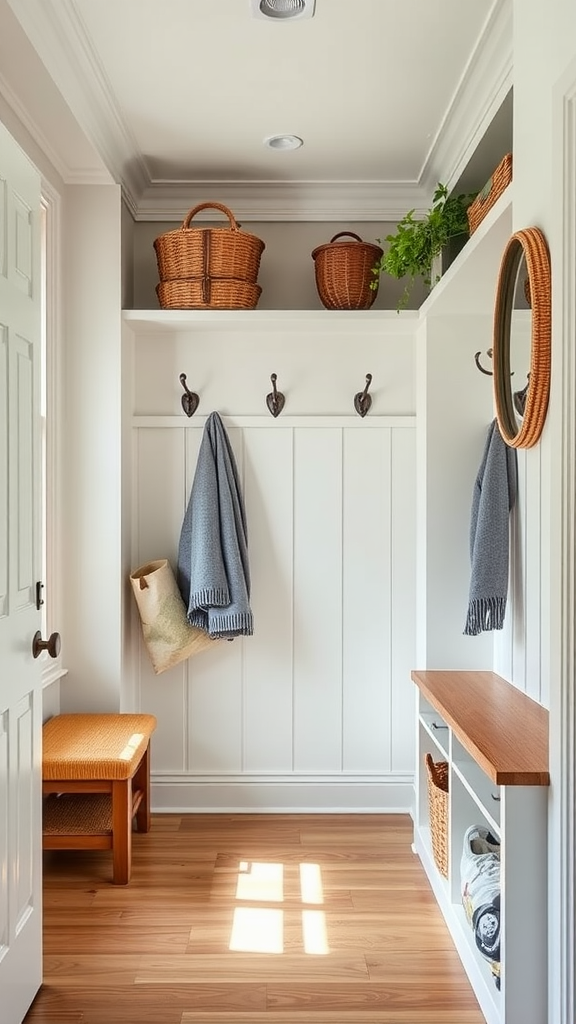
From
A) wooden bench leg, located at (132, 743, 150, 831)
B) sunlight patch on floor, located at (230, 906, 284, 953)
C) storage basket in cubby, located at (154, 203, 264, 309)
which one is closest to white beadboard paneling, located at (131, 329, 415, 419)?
storage basket in cubby, located at (154, 203, 264, 309)

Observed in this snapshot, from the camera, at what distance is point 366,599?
3.50 meters

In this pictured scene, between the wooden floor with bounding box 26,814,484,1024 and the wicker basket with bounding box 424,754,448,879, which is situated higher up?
the wicker basket with bounding box 424,754,448,879

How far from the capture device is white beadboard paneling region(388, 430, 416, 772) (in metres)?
3.49

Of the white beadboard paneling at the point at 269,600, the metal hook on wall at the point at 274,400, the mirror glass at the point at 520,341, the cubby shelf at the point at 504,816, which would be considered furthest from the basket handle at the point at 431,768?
the metal hook on wall at the point at 274,400

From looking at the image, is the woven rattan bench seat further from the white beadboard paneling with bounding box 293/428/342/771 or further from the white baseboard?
the white beadboard paneling with bounding box 293/428/342/771

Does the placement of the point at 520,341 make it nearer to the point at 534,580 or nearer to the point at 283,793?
the point at 534,580

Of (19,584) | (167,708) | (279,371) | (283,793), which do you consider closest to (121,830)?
(167,708)

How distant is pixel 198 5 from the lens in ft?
7.23

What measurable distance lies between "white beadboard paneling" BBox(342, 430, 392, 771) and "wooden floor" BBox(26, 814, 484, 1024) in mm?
376

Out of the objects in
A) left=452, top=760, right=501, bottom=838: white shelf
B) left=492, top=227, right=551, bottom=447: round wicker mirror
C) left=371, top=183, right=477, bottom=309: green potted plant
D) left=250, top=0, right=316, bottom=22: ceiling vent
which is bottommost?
left=452, top=760, right=501, bottom=838: white shelf

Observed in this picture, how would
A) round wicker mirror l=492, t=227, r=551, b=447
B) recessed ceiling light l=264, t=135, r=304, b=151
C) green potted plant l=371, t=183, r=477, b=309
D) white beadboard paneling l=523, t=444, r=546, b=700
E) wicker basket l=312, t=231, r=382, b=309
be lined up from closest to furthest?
round wicker mirror l=492, t=227, r=551, b=447 < white beadboard paneling l=523, t=444, r=546, b=700 < green potted plant l=371, t=183, r=477, b=309 < recessed ceiling light l=264, t=135, r=304, b=151 < wicker basket l=312, t=231, r=382, b=309

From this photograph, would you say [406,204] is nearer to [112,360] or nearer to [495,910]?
[112,360]

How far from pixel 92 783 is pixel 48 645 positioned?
85cm

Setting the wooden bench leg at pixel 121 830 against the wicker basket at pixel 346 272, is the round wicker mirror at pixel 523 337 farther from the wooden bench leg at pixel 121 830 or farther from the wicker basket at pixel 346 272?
the wooden bench leg at pixel 121 830
